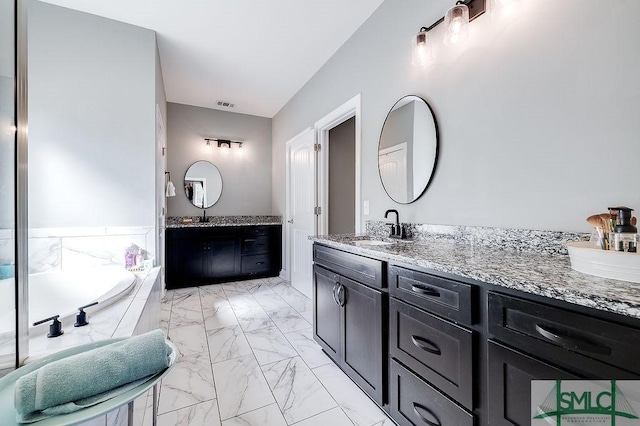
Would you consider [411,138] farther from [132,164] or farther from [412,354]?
[132,164]

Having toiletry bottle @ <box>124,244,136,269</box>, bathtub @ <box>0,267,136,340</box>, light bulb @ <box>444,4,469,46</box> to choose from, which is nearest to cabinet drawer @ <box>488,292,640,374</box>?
light bulb @ <box>444,4,469,46</box>

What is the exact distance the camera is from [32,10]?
7.27 ft

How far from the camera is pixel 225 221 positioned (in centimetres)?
443

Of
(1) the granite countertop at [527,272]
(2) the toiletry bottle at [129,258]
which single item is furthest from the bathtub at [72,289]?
(1) the granite countertop at [527,272]

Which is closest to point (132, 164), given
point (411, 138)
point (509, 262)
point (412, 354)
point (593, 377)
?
point (411, 138)

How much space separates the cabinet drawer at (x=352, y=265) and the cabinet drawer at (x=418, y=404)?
16.2 inches

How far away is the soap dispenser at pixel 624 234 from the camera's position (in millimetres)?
783

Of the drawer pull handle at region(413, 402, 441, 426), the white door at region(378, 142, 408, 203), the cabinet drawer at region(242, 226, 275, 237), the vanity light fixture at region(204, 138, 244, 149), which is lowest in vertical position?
the drawer pull handle at region(413, 402, 441, 426)

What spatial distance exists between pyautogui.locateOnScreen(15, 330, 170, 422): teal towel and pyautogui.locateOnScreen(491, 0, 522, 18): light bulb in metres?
2.00

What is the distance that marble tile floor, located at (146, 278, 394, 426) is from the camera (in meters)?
1.45

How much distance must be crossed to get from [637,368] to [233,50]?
134 inches

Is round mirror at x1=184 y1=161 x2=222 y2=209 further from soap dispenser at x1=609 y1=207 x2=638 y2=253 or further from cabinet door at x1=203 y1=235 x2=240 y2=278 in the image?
soap dispenser at x1=609 y1=207 x2=638 y2=253

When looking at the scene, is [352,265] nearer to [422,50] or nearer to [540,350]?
[540,350]

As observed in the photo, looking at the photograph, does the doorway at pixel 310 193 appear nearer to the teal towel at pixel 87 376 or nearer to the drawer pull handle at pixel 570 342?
the drawer pull handle at pixel 570 342
